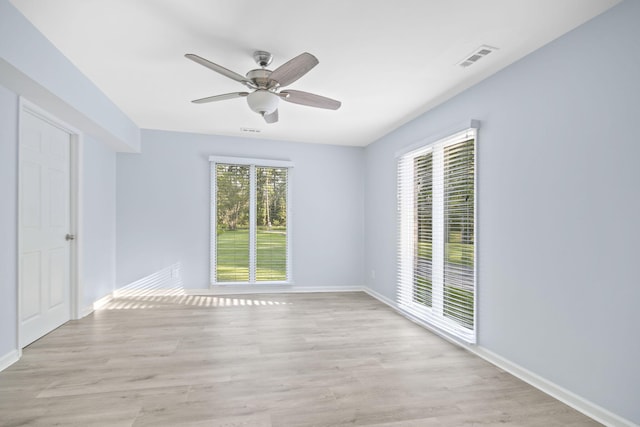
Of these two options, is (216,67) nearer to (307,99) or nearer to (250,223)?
(307,99)

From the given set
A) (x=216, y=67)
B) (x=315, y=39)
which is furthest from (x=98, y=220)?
(x=315, y=39)

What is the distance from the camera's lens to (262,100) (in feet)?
9.09

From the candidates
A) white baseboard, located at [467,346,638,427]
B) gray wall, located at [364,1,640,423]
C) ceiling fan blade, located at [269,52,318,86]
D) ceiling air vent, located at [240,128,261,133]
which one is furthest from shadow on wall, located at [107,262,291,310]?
ceiling fan blade, located at [269,52,318,86]

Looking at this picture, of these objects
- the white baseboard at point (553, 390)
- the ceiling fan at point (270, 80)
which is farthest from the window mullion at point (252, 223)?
the white baseboard at point (553, 390)

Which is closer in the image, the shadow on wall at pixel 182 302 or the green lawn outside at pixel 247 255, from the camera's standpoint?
the shadow on wall at pixel 182 302

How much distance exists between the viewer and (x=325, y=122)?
14.6 ft

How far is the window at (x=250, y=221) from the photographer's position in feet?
17.4

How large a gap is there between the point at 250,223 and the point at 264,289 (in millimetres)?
1090

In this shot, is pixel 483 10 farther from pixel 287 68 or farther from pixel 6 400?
pixel 6 400

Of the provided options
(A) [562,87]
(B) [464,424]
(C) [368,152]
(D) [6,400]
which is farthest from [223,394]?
(C) [368,152]

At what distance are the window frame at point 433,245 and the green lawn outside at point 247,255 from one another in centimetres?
200

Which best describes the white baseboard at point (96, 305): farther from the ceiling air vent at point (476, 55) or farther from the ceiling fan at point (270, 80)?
the ceiling air vent at point (476, 55)

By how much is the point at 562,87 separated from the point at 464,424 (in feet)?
7.44

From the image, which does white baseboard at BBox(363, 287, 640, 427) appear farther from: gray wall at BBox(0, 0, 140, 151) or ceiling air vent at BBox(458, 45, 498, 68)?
gray wall at BBox(0, 0, 140, 151)
